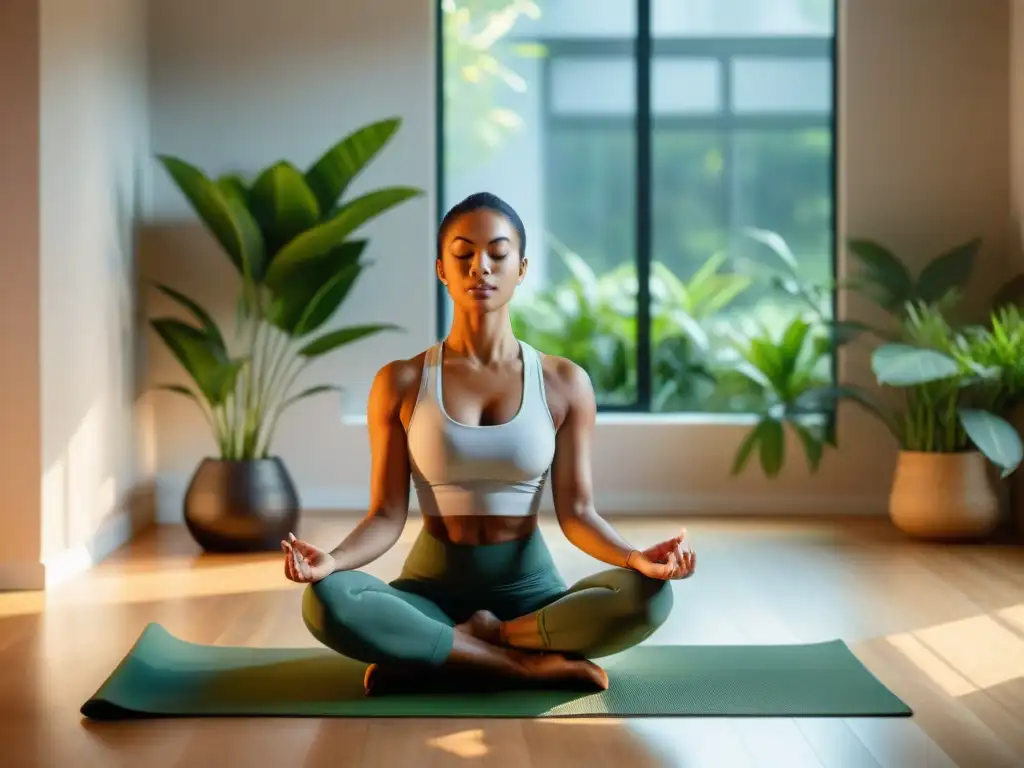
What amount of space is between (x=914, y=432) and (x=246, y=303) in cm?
242

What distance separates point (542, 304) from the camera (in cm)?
585

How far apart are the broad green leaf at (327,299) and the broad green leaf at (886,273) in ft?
6.39

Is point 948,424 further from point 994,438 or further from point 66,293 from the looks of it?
point 66,293

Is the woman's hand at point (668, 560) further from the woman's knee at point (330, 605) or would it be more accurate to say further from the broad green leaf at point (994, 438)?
the broad green leaf at point (994, 438)

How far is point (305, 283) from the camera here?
4.73 meters

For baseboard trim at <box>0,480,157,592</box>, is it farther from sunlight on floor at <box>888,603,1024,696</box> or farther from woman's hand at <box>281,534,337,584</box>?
sunlight on floor at <box>888,603,1024,696</box>

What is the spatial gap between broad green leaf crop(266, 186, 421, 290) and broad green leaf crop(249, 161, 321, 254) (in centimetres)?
8

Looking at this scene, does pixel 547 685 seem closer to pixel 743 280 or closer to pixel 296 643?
pixel 296 643

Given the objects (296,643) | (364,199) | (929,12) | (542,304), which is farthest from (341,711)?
(929,12)

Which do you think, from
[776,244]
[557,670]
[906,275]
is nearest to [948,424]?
[906,275]

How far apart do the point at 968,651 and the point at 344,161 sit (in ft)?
8.83

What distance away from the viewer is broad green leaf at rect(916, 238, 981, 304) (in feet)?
17.1

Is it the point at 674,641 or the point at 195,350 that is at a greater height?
the point at 195,350

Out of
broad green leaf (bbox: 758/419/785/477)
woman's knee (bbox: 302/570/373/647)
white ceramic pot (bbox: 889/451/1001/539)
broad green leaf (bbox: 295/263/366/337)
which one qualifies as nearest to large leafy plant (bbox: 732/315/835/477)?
broad green leaf (bbox: 758/419/785/477)
